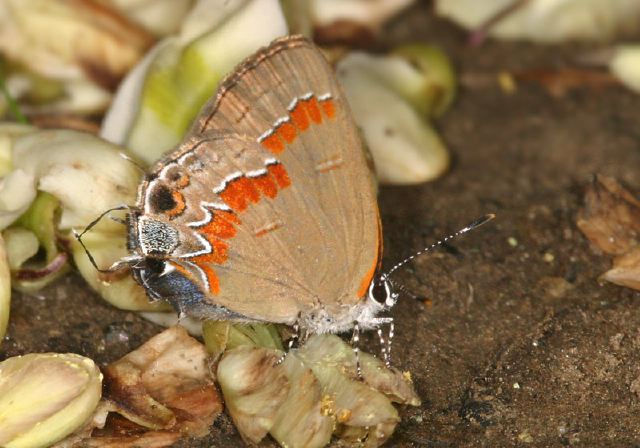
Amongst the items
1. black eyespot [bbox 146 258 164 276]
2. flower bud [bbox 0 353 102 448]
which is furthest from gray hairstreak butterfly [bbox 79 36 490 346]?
flower bud [bbox 0 353 102 448]

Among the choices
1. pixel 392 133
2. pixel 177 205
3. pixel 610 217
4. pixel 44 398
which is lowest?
pixel 610 217

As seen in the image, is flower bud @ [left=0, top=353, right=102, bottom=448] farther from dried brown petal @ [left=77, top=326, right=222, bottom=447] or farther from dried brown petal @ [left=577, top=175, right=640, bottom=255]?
dried brown petal @ [left=577, top=175, right=640, bottom=255]

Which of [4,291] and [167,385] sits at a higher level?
[4,291]

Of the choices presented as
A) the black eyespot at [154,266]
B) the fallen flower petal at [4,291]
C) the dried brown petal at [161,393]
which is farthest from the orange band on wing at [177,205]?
the fallen flower petal at [4,291]

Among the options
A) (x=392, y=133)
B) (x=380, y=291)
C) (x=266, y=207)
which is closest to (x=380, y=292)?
(x=380, y=291)

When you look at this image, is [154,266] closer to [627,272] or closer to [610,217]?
[627,272]

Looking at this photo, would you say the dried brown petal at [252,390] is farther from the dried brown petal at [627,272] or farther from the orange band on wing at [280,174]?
the dried brown petal at [627,272]

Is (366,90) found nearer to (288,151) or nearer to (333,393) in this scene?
(288,151)
